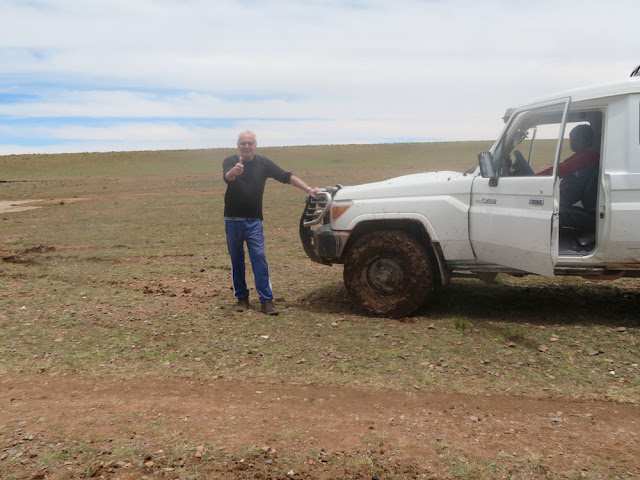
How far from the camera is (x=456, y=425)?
12.5ft

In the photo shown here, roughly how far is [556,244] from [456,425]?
2.27m

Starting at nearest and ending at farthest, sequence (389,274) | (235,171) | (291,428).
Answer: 1. (291,428)
2. (235,171)
3. (389,274)

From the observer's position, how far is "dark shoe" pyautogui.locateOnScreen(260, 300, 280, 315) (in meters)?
6.46

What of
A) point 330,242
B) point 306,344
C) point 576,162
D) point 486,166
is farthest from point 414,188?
point 306,344

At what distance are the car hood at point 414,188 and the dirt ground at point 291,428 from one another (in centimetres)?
239

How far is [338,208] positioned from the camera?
6.39m

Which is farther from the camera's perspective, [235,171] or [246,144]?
[246,144]

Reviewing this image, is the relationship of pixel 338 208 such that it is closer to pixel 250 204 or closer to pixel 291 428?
pixel 250 204

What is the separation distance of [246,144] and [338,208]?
1.20m

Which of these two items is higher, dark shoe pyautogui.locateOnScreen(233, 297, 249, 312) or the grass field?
dark shoe pyautogui.locateOnScreen(233, 297, 249, 312)

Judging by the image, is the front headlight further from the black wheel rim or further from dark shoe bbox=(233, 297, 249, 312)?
dark shoe bbox=(233, 297, 249, 312)

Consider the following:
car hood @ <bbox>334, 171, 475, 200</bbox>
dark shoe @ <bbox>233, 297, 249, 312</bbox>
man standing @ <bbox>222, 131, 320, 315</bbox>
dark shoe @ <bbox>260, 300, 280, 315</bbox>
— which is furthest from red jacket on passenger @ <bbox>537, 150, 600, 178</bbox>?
dark shoe @ <bbox>233, 297, 249, 312</bbox>

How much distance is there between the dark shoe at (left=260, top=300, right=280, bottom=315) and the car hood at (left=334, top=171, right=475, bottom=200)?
54.1 inches

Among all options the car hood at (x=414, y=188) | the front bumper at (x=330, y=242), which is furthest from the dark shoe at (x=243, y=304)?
the car hood at (x=414, y=188)
